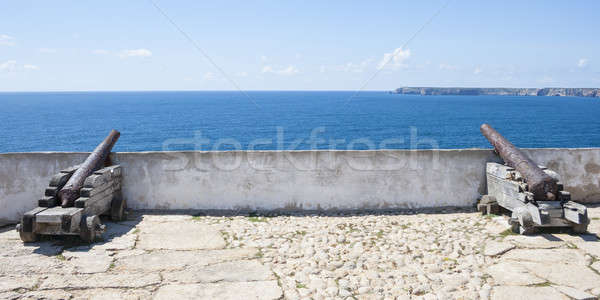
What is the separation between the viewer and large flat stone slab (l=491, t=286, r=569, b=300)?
15.6 feet

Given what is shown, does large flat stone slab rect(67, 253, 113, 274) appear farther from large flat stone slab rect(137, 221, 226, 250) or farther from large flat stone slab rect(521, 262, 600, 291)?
large flat stone slab rect(521, 262, 600, 291)

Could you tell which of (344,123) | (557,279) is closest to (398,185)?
(557,279)

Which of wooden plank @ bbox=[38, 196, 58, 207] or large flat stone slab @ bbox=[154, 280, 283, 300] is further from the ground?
wooden plank @ bbox=[38, 196, 58, 207]

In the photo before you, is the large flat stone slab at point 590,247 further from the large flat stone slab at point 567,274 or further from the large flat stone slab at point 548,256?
the large flat stone slab at point 567,274

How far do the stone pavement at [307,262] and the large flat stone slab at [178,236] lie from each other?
0.02 meters

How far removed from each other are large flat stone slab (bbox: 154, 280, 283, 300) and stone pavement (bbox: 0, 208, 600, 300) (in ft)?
0.04

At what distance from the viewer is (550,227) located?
6793 mm

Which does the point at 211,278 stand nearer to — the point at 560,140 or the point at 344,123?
the point at 560,140

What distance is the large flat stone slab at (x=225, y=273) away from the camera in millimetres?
5316

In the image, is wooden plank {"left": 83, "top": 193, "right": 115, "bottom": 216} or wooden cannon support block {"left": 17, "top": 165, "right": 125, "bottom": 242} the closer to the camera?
wooden cannon support block {"left": 17, "top": 165, "right": 125, "bottom": 242}

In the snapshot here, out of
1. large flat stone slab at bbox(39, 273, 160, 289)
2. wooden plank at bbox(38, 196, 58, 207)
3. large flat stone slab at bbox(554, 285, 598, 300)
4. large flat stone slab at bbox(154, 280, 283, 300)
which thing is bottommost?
large flat stone slab at bbox(154, 280, 283, 300)

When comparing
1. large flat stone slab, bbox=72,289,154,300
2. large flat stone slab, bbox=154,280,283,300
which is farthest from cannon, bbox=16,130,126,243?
large flat stone slab, bbox=154,280,283,300

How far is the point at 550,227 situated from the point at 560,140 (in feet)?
191

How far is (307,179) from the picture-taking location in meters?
8.51
